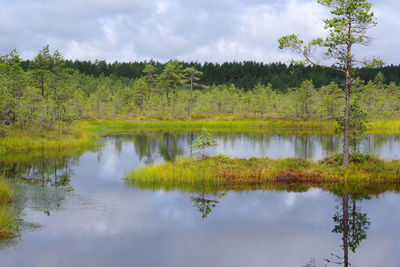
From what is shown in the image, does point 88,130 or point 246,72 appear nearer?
point 88,130

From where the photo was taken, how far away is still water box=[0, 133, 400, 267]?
1339 centimetres

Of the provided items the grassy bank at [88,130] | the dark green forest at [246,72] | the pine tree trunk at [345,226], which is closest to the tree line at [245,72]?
the dark green forest at [246,72]

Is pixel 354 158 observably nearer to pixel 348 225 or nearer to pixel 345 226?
pixel 348 225

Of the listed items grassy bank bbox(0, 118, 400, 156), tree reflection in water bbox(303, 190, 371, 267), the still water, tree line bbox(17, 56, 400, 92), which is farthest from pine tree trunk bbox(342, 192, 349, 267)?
tree line bbox(17, 56, 400, 92)

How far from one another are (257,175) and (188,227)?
32.1ft

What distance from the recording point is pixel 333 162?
26719 mm

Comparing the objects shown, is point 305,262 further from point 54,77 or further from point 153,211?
point 54,77

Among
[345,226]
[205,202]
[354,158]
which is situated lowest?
[345,226]

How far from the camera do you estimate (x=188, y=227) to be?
1680 centimetres

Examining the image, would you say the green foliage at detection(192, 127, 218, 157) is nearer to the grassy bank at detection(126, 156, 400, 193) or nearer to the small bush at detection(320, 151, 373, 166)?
the grassy bank at detection(126, 156, 400, 193)

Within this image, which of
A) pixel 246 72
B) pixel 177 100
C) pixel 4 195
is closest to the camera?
pixel 4 195

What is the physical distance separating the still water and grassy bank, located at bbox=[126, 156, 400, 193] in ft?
5.09

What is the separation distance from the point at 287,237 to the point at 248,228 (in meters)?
2.00

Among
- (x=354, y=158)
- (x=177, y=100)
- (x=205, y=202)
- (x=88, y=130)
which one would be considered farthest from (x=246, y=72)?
(x=205, y=202)
